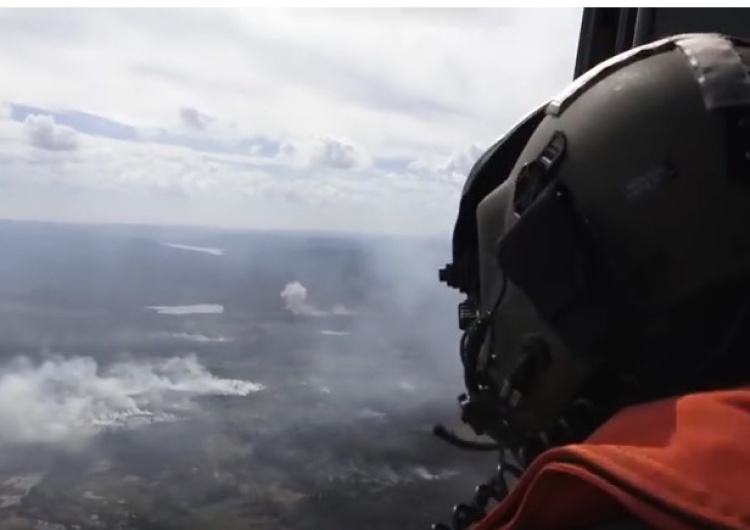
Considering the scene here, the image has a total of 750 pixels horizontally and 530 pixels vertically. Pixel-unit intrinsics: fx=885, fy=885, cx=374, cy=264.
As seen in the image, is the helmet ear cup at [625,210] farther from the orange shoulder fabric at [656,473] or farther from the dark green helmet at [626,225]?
the orange shoulder fabric at [656,473]

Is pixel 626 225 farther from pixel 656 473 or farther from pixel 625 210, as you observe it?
pixel 656 473

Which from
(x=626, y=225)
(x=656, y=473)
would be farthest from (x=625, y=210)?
(x=656, y=473)

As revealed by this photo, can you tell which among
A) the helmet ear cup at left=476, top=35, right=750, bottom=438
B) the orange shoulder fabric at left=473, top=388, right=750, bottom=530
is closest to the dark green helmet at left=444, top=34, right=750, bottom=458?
the helmet ear cup at left=476, top=35, right=750, bottom=438

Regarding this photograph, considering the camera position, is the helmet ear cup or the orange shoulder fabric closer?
the orange shoulder fabric

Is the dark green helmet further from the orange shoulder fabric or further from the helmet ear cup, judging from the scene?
the orange shoulder fabric

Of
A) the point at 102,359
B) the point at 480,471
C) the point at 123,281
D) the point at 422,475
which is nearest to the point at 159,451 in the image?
the point at 102,359

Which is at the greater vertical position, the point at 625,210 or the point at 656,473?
the point at 625,210
